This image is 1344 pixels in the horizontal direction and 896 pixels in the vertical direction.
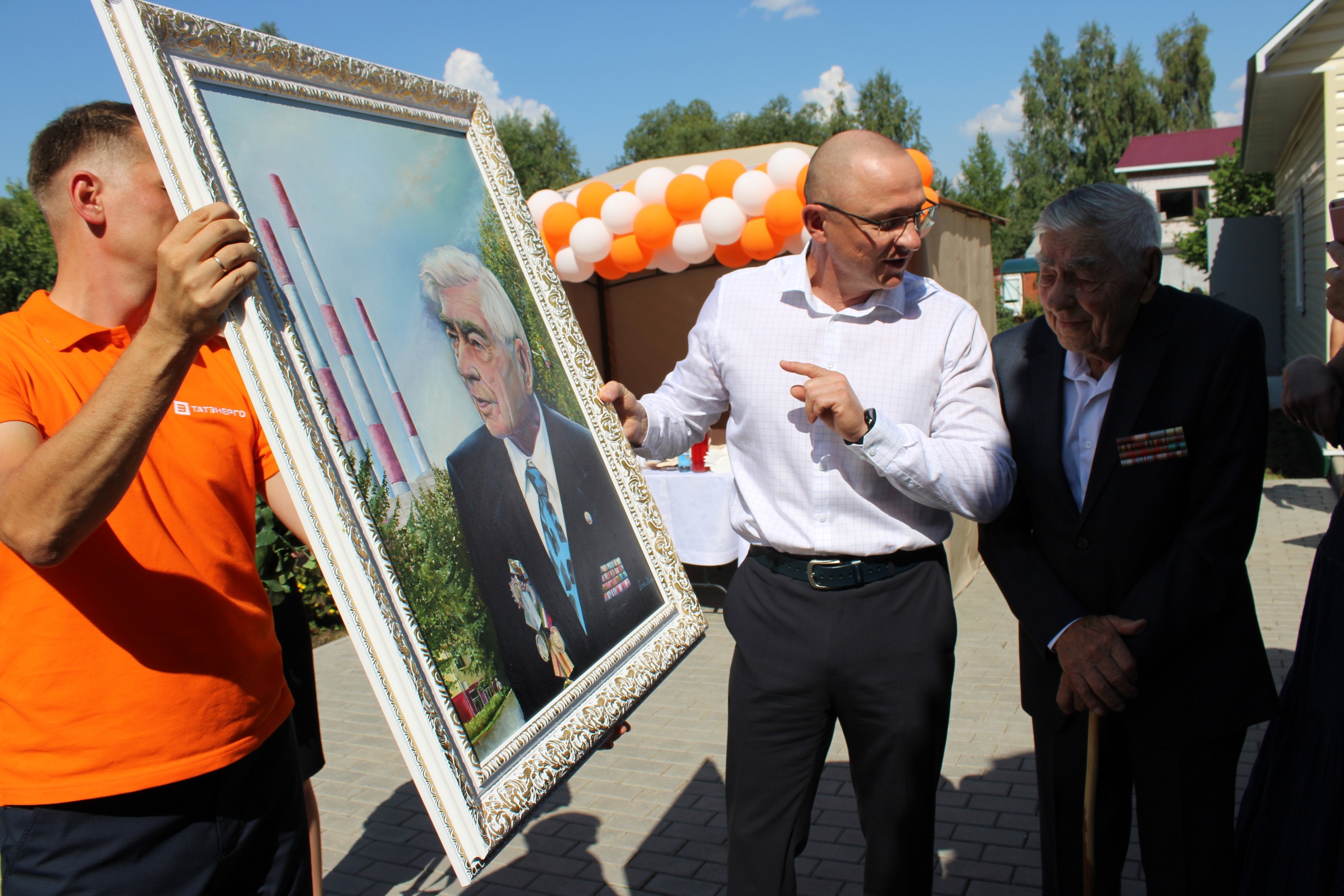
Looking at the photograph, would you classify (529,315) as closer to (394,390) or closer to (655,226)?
(394,390)

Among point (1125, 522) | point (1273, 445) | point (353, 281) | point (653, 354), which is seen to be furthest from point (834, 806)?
point (1273, 445)

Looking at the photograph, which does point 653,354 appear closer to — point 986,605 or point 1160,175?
point 986,605

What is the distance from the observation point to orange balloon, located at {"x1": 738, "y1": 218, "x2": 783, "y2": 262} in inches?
255

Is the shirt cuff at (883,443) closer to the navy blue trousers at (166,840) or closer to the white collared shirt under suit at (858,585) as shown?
the white collared shirt under suit at (858,585)

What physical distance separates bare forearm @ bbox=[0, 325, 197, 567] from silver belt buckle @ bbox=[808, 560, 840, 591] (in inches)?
52.4

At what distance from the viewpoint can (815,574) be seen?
203 centimetres

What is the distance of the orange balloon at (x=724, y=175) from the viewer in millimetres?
6652

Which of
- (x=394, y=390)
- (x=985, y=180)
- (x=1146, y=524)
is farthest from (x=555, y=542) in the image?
(x=985, y=180)

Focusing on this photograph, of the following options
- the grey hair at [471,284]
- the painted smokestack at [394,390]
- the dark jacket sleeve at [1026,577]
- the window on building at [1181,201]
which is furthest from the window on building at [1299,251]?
the window on building at [1181,201]

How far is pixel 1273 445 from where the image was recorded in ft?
35.8

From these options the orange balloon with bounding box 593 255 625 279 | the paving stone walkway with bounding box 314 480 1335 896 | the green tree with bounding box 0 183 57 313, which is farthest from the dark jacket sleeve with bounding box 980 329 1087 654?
the green tree with bounding box 0 183 57 313

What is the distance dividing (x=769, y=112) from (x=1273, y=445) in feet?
182

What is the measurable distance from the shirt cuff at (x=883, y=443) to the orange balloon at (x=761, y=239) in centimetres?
483

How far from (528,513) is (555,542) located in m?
0.09
